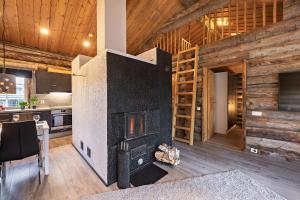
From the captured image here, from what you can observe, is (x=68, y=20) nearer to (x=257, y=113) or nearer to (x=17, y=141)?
(x=17, y=141)

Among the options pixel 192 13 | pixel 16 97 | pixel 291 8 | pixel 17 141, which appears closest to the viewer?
pixel 17 141

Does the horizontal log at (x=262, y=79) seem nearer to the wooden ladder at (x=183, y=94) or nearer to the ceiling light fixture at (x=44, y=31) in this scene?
the wooden ladder at (x=183, y=94)

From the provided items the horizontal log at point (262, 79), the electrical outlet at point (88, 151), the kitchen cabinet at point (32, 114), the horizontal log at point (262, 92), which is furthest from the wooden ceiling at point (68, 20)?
the electrical outlet at point (88, 151)

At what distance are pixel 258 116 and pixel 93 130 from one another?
3.50 meters

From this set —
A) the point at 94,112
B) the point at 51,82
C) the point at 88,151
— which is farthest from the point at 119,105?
the point at 51,82

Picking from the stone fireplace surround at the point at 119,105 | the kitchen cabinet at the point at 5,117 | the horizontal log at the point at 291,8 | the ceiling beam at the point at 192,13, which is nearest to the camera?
the stone fireplace surround at the point at 119,105

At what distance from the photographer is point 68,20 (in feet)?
12.3

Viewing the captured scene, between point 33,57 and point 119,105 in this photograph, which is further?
point 33,57

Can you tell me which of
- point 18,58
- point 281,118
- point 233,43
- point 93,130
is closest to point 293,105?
point 281,118

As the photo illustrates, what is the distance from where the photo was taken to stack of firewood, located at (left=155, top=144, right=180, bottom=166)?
8.60 feet

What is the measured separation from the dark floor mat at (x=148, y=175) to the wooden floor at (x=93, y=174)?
130 mm

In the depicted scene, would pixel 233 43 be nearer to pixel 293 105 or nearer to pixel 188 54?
pixel 188 54

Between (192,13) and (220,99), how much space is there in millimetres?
3154

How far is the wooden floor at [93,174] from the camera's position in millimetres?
1924
